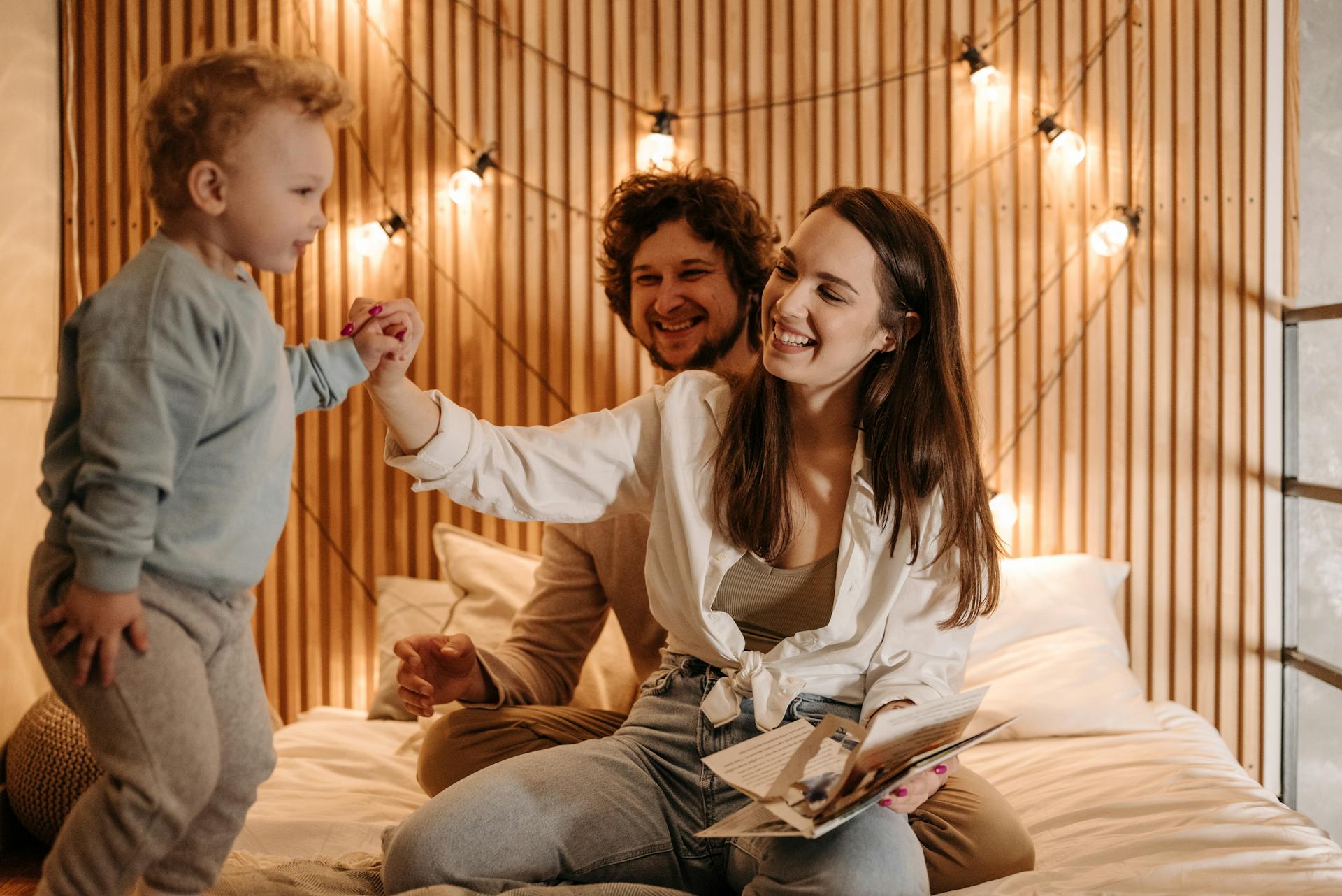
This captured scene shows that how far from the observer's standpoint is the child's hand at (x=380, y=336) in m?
1.12

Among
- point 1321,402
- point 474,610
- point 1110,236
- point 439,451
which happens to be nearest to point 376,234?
point 474,610

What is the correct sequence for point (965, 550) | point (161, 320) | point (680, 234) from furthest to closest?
point (680, 234) → point (965, 550) → point (161, 320)

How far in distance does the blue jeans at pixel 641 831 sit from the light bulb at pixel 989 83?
196 cm

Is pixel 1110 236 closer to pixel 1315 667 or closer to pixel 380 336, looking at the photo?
pixel 1315 667

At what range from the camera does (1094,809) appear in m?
1.86

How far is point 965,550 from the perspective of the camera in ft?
5.61

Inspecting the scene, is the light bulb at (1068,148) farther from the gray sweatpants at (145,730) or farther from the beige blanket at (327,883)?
the gray sweatpants at (145,730)

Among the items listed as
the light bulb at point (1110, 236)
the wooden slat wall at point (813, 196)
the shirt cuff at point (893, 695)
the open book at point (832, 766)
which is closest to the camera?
the open book at point (832, 766)

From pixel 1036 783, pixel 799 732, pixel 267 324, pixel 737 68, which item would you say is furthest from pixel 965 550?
pixel 737 68

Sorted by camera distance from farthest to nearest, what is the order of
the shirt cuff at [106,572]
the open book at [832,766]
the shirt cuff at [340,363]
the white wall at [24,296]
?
the white wall at [24,296] → the open book at [832,766] → the shirt cuff at [340,363] → the shirt cuff at [106,572]

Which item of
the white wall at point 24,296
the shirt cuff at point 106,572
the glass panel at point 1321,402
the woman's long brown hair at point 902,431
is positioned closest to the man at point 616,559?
the woman's long brown hair at point 902,431

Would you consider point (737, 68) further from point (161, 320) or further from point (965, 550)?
point (161, 320)

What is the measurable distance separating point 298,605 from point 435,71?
1.60m

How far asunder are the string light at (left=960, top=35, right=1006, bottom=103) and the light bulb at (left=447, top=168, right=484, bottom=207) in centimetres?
142
